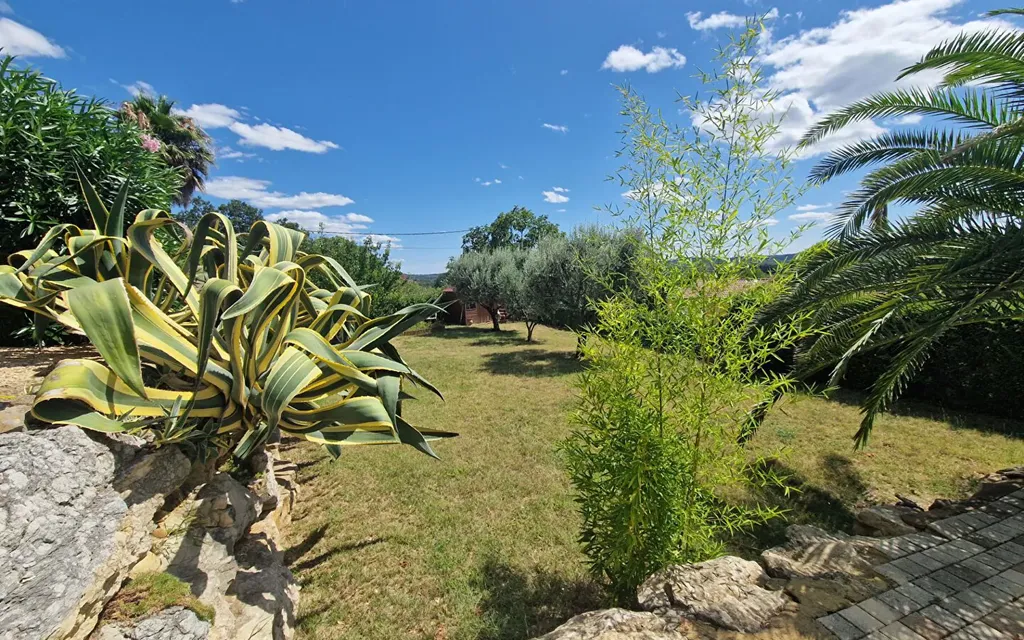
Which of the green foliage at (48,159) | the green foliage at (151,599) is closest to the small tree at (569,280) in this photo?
the green foliage at (48,159)

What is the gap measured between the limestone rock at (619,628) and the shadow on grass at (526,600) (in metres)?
0.65

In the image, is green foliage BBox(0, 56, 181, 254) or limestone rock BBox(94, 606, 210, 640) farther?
green foliage BBox(0, 56, 181, 254)

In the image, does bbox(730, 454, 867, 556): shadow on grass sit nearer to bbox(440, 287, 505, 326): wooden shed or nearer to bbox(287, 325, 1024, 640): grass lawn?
bbox(287, 325, 1024, 640): grass lawn

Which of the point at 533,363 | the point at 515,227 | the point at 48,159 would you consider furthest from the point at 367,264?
the point at 515,227

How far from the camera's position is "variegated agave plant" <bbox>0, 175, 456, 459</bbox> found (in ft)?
5.40

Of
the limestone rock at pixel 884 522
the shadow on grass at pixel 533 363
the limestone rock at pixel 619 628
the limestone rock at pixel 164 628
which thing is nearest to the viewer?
the limestone rock at pixel 164 628

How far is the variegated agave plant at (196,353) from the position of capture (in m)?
1.65

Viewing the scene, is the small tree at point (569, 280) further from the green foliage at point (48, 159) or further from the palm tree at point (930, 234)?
the green foliage at point (48, 159)

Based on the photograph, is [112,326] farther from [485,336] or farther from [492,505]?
[485,336]

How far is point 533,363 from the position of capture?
11367 millimetres

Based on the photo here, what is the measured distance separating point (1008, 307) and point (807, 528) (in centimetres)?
252

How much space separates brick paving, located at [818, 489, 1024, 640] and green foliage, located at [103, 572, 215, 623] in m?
2.80

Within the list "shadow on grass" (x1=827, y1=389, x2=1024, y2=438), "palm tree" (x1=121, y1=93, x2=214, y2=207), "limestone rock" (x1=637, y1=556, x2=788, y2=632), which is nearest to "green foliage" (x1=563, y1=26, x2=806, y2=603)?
"limestone rock" (x1=637, y1=556, x2=788, y2=632)

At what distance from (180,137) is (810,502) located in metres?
27.3
